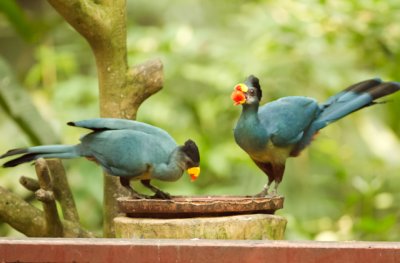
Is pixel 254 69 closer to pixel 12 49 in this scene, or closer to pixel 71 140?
pixel 71 140

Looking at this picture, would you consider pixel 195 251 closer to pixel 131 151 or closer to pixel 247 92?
pixel 131 151

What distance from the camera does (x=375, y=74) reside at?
16.6ft

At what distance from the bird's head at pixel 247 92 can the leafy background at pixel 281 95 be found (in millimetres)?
1827

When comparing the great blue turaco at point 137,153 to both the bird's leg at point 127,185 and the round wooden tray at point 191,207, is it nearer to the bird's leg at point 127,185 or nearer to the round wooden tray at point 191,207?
the bird's leg at point 127,185

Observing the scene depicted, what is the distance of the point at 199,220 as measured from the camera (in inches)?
88.7

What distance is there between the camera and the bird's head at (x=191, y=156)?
2.56 m

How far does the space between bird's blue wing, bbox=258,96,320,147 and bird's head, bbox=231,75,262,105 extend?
0.18 meters

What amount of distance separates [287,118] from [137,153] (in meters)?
0.58

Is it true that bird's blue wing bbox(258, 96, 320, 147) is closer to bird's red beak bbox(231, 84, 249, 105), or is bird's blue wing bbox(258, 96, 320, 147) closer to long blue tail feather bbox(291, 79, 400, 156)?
long blue tail feather bbox(291, 79, 400, 156)

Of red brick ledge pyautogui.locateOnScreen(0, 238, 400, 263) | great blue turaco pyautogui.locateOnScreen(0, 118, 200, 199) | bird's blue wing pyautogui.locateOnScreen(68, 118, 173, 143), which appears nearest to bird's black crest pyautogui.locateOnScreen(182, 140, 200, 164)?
great blue turaco pyautogui.locateOnScreen(0, 118, 200, 199)

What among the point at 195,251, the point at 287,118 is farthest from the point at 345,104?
the point at 195,251

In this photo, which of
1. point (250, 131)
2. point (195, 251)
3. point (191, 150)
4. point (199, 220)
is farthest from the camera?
point (250, 131)

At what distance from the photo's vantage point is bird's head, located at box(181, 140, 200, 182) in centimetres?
256

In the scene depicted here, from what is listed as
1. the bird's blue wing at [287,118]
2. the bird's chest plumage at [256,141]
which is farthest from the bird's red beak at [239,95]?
the bird's blue wing at [287,118]
